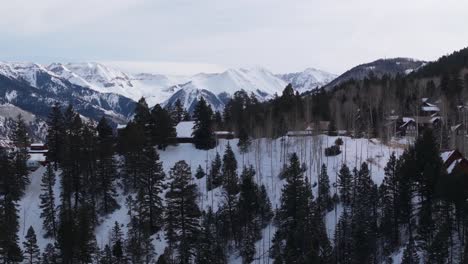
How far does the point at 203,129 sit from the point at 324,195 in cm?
2921

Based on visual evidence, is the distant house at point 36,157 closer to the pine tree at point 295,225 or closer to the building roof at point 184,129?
the building roof at point 184,129

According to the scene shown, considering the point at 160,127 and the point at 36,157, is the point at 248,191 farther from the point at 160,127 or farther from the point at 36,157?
the point at 36,157

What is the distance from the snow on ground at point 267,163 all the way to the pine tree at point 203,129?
126 cm

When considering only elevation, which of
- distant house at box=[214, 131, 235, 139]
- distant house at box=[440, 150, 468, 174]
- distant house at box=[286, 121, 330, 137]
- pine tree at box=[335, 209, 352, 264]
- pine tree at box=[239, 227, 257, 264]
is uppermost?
distant house at box=[286, 121, 330, 137]

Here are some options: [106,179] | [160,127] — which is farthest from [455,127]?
[106,179]

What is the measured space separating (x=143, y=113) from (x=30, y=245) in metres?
36.2

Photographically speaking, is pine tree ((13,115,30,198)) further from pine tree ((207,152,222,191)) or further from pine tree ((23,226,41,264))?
pine tree ((207,152,222,191))

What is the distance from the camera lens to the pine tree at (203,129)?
88188 mm

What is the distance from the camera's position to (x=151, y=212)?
217 feet

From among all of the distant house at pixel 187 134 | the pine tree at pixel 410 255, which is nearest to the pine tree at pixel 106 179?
the distant house at pixel 187 134

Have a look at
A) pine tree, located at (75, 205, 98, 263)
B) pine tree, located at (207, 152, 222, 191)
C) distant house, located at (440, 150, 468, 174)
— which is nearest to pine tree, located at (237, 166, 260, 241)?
pine tree, located at (207, 152, 222, 191)

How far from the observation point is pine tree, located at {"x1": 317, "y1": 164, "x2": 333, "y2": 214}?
6451 centimetres

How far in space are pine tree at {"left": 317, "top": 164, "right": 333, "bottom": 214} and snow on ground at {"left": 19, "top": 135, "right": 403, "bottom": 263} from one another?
96 cm

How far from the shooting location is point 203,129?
8850 centimetres
